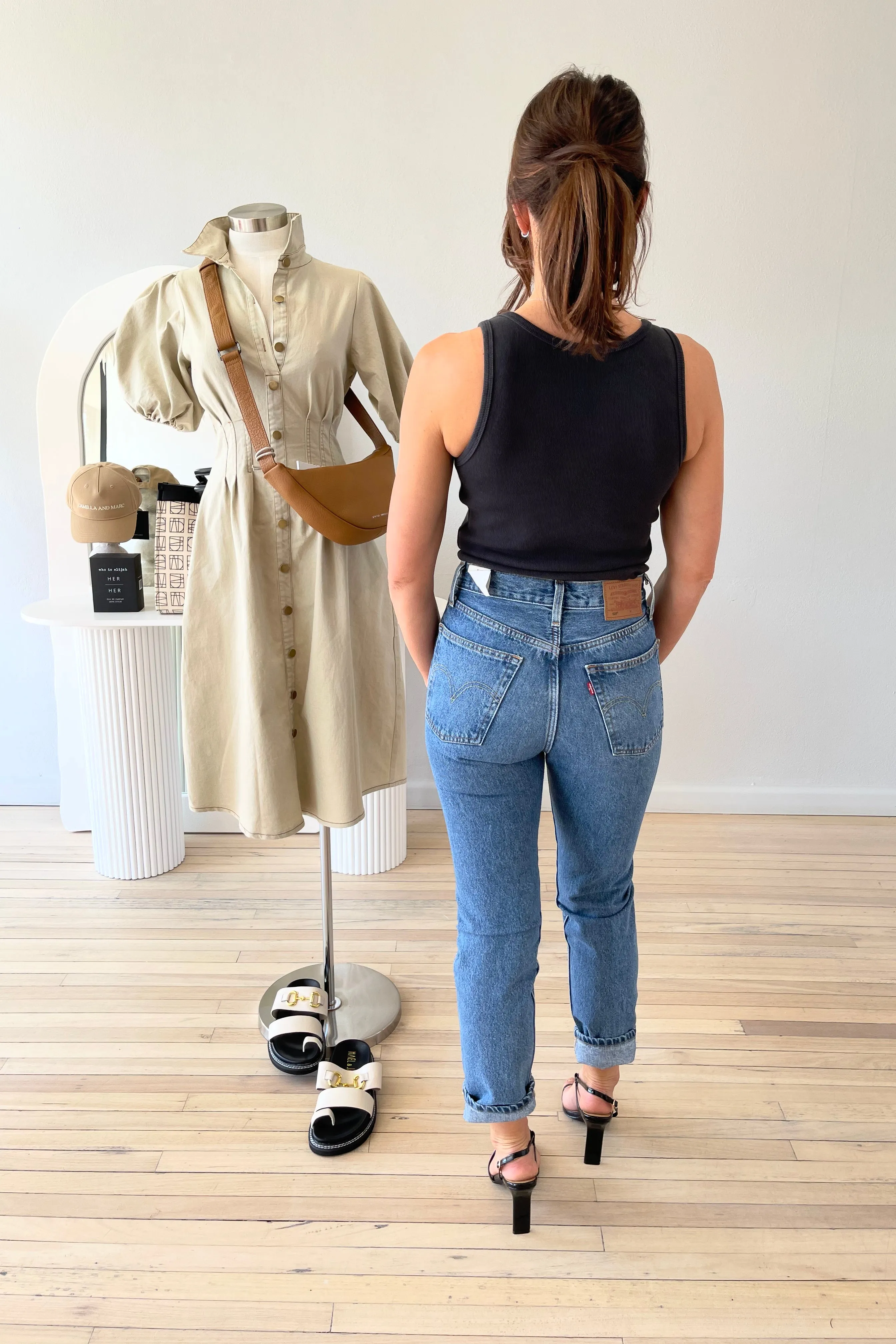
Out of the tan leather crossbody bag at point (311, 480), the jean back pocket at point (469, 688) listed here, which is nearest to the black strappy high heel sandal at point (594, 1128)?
the jean back pocket at point (469, 688)

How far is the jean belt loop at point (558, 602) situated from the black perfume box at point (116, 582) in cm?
136

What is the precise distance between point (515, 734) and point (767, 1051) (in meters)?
1.15

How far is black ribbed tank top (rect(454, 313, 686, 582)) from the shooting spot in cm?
112

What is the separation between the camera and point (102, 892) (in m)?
2.59

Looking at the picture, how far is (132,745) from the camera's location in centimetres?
258

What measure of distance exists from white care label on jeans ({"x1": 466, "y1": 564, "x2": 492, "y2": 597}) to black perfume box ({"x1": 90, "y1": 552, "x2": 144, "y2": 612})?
1.25 metres

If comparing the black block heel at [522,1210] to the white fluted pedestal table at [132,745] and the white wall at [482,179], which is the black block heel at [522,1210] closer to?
the white fluted pedestal table at [132,745]

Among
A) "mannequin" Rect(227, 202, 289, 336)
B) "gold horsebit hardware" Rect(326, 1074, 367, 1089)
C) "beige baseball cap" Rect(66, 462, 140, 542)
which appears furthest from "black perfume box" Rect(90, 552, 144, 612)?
"gold horsebit hardware" Rect(326, 1074, 367, 1089)

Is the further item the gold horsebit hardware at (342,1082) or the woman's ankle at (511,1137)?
the gold horsebit hardware at (342,1082)

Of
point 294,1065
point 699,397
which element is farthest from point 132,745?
point 699,397

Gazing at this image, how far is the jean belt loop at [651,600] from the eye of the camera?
1336 millimetres

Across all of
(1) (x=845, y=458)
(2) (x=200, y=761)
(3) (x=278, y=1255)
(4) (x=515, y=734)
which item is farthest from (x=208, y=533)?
(1) (x=845, y=458)

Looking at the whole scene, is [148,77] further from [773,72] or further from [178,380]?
[773,72]

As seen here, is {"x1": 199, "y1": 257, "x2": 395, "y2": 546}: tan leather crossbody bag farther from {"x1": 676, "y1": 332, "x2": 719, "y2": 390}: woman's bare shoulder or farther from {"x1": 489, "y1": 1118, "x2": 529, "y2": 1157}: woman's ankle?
{"x1": 489, "y1": 1118, "x2": 529, "y2": 1157}: woman's ankle
